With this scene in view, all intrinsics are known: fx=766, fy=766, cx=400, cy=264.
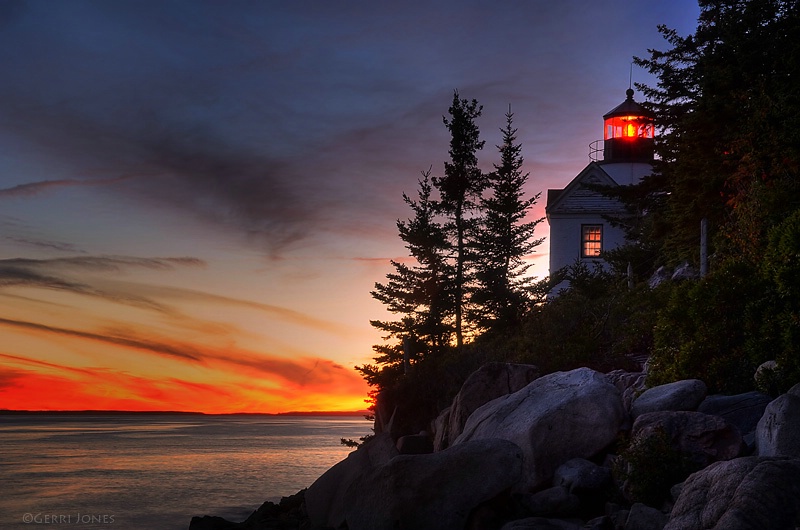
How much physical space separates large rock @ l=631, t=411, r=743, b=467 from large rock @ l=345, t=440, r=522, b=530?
2.04 metres

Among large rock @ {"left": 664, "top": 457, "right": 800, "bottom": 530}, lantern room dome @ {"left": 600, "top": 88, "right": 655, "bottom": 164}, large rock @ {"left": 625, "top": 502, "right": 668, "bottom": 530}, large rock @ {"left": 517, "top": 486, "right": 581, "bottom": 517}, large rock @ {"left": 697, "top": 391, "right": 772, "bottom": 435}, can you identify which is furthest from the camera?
lantern room dome @ {"left": 600, "top": 88, "right": 655, "bottom": 164}

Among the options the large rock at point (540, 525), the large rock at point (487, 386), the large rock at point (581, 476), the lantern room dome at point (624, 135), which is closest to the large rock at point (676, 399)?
the large rock at point (581, 476)

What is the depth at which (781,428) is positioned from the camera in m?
9.45

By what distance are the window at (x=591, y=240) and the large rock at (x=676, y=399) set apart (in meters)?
25.9

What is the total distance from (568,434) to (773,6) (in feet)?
54.8

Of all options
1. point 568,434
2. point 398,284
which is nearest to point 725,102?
point 568,434

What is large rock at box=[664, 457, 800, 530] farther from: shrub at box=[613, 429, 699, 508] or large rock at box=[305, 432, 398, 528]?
large rock at box=[305, 432, 398, 528]

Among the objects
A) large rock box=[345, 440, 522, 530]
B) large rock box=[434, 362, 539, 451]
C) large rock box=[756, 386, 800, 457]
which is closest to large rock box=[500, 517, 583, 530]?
large rock box=[345, 440, 522, 530]

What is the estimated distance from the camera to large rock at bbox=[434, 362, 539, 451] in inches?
665

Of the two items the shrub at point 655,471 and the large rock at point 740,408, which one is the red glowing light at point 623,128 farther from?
the shrub at point 655,471

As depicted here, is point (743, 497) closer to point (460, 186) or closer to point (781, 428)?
point (781, 428)

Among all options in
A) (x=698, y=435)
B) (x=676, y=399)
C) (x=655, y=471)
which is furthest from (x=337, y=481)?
(x=698, y=435)

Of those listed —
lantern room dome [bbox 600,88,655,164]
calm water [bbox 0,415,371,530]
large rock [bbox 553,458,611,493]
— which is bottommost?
calm water [bbox 0,415,371,530]

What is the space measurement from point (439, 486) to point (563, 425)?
260 cm
